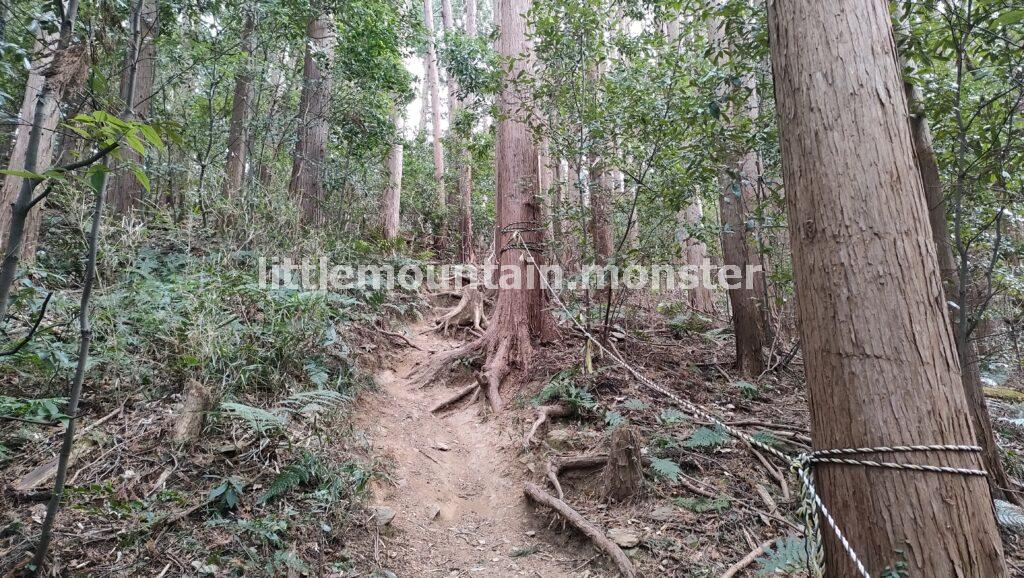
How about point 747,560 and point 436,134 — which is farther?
point 436,134

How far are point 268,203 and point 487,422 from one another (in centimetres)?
388

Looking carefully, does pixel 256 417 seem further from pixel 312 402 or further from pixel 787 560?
pixel 787 560

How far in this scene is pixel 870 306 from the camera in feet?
4.67

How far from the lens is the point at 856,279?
4.75ft

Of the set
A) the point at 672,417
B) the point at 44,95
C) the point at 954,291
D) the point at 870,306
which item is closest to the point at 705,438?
the point at 672,417

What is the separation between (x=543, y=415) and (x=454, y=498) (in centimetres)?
102

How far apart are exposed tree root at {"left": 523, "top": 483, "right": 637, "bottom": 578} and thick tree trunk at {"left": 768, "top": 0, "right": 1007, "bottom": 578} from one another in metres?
1.20

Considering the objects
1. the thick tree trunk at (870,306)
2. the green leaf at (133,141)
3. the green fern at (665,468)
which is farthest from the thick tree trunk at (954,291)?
the green leaf at (133,141)

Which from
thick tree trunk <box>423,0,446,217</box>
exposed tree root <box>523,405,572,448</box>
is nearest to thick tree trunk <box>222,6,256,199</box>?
exposed tree root <box>523,405,572,448</box>

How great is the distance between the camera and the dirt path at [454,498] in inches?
109

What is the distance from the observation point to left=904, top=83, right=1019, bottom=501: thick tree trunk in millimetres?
2617

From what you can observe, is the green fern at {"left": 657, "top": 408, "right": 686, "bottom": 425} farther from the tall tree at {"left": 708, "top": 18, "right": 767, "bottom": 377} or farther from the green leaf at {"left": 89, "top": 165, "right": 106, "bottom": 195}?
the green leaf at {"left": 89, "top": 165, "right": 106, "bottom": 195}

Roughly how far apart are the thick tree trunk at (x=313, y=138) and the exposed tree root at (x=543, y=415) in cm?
517

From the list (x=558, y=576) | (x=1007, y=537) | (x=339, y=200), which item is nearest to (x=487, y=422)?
(x=558, y=576)
